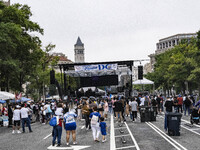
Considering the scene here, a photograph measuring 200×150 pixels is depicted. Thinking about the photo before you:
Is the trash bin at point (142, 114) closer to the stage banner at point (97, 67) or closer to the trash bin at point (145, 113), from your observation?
the trash bin at point (145, 113)

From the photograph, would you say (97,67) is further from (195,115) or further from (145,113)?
(195,115)

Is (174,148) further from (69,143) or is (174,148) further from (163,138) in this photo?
(69,143)

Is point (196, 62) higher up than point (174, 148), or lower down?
higher up

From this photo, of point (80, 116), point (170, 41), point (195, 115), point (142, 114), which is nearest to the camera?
point (195, 115)

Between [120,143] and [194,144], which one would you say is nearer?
[194,144]

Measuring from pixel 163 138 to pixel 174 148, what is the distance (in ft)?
7.90

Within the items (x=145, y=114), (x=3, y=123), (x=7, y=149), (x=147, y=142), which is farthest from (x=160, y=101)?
(x=7, y=149)

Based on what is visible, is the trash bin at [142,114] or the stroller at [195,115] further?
the trash bin at [142,114]

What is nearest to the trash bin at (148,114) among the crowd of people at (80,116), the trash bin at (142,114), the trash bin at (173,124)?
the trash bin at (142,114)

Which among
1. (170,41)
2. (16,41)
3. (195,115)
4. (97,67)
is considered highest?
(170,41)

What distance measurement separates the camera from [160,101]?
87.9 ft

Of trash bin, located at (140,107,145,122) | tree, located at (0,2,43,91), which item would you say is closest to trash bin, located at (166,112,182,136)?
trash bin, located at (140,107,145,122)

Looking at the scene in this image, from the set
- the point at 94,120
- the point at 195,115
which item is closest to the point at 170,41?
the point at 195,115

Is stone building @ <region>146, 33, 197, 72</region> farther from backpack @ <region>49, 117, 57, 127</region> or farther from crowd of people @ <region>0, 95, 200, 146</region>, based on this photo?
backpack @ <region>49, 117, 57, 127</region>
